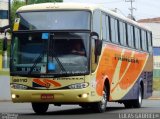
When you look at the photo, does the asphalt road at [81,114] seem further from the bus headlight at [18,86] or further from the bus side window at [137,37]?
the bus side window at [137,37]

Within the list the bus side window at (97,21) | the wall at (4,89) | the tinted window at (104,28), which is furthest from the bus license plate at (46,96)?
the wall at (4,89)

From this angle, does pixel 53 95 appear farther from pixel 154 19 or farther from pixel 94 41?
pixel 154 19

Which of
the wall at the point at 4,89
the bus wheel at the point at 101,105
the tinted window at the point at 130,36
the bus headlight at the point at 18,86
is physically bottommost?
the wall at the point at 4,89

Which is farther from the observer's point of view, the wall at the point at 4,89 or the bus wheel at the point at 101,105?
the wall at the point at 4,89

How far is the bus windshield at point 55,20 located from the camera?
2095 centimetres

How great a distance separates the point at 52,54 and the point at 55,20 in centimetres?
118

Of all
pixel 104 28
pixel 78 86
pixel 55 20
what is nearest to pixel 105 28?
pixel 104 28

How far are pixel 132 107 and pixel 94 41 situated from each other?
831 centimetres

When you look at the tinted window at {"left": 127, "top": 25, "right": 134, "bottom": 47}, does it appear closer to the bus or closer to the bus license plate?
the bus

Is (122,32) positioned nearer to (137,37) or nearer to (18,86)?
(137,37)

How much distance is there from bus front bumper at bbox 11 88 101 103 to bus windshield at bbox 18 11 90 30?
2.06 meters

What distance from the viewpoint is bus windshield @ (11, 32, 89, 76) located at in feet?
67.6

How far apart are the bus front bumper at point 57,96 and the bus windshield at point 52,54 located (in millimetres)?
604

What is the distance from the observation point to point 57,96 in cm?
2058
